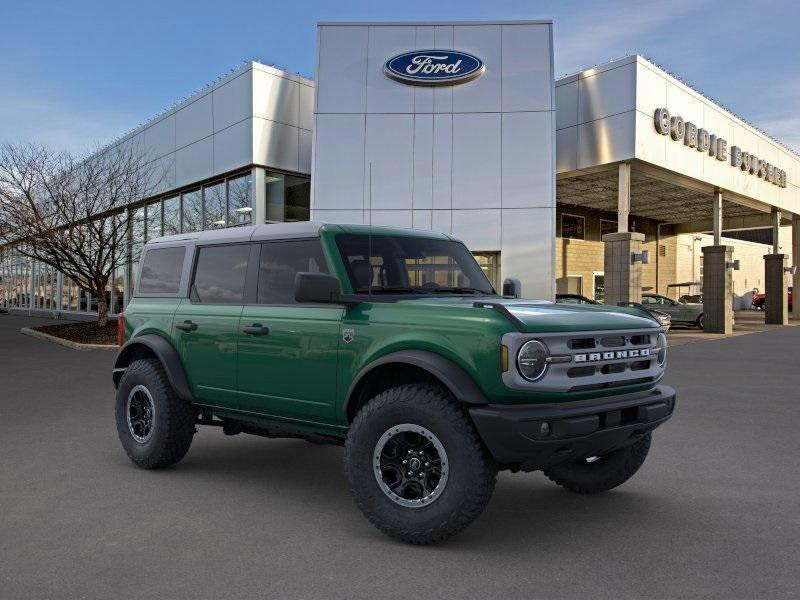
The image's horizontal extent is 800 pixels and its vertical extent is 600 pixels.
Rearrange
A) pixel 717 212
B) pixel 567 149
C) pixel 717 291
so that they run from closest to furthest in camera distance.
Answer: pixel 567 149, pixel 717 291, pixel 717 212

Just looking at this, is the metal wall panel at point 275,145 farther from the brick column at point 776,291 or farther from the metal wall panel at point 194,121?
the brick column at point 776,291

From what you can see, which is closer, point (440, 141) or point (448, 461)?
point (448, 461)

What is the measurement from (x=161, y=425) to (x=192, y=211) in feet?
72.3

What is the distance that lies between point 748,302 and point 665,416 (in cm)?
6138

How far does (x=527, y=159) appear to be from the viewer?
21156mm

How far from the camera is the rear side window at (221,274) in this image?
5.57 m

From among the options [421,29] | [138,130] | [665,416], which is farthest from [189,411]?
[138,130]

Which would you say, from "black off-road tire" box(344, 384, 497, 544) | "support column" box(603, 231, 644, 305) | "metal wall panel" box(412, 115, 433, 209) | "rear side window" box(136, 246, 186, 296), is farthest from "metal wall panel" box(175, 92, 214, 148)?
"black off-road tire" box(344, 384, 497, 544)

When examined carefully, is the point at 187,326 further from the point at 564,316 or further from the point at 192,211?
the point at 192,211

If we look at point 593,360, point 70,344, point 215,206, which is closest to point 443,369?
point 593,360

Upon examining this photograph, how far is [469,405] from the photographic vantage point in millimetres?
4066

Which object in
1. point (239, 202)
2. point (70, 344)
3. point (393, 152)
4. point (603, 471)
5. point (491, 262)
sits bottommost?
point (603, 471)

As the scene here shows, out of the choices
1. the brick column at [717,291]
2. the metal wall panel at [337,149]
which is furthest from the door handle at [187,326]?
the brick column at [717,291]

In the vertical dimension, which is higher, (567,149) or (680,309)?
(567,149)
